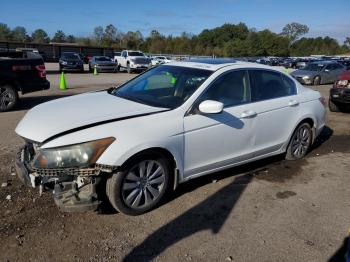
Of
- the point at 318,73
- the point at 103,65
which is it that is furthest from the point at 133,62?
the point at 318,73

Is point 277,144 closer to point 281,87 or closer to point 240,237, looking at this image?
point 281,87

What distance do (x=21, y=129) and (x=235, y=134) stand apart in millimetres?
2593

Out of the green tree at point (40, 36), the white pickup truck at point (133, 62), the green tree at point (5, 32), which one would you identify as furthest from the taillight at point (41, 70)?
the green tree at point (40, 36)

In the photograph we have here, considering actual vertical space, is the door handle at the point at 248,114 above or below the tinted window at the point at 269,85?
below

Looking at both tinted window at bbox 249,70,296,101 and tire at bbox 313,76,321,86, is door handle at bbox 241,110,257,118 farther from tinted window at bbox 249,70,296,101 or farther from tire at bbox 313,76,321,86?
tire at bbox 313,76,321,86

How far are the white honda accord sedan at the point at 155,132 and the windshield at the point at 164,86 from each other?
15mm

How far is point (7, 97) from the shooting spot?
415 inches

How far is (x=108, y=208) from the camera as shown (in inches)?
175

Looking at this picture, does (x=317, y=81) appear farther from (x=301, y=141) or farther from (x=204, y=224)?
(x=204, y=224)

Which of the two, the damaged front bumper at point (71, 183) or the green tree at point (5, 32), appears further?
the green tree at point (5, 32)

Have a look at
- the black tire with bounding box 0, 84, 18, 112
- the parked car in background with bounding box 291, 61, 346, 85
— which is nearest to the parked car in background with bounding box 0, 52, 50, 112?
the black tire with bounding box 0, 84, 18, 112

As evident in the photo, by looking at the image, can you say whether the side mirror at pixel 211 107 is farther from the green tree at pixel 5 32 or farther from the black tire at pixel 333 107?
the green tree at pixel 5 32

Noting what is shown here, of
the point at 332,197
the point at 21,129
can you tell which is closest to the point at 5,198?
the point at 21,129

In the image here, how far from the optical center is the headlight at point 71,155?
12.5 feet
